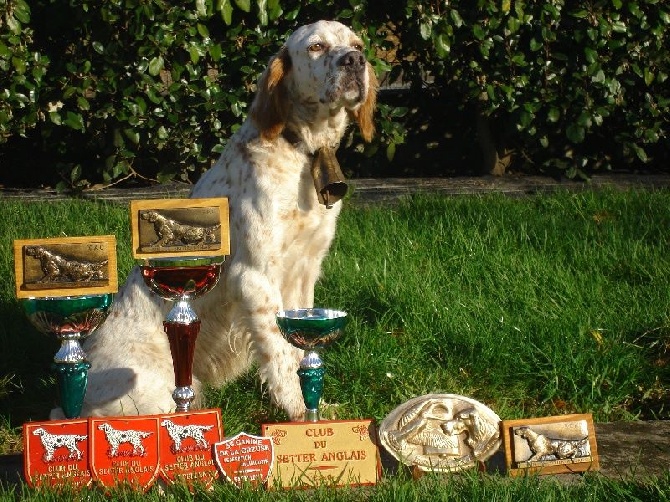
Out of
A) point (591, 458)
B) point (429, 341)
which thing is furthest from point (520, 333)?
point (591, 458)

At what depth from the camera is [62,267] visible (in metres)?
2.59

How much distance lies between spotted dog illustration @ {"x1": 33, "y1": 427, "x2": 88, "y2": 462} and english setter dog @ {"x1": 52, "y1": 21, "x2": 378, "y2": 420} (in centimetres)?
63

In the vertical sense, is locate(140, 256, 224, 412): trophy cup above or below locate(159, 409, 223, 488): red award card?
above

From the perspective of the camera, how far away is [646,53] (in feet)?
18.8

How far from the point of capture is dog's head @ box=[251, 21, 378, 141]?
3.38 meters

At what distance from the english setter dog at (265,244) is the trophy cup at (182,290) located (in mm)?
483

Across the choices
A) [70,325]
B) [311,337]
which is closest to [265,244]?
[311,337]

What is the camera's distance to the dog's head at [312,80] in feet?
11.1

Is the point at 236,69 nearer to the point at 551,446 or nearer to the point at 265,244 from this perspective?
the point at 265,244

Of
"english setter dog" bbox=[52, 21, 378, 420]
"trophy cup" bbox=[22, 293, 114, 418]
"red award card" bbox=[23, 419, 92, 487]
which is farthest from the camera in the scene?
"english setter dog" bbox=[52, 21, 378, 420]

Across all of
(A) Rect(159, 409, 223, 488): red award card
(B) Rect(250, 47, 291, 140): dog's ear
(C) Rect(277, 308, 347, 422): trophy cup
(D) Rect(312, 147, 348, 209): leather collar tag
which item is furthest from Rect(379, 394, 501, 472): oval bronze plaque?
(B) Rect(250, 47, 291, 140): dog's ear

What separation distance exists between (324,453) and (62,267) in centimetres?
83

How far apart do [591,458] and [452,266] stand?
1.91 meters

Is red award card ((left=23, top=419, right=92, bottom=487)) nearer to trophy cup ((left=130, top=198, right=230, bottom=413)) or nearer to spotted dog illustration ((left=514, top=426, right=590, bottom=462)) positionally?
trophy cup ((left=130, top=198, right=230, bottom=413))
